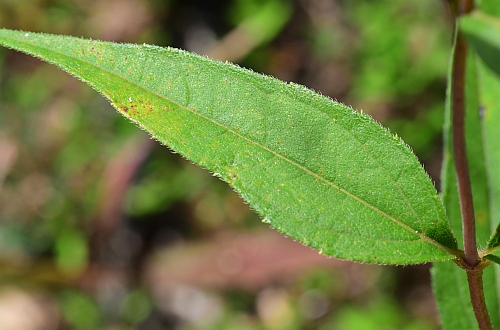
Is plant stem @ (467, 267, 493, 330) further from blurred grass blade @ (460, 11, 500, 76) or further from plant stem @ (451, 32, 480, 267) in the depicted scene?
blurred grass blade @ (460, 11, 500, 76)

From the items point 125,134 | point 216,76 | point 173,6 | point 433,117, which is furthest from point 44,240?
point 216,76

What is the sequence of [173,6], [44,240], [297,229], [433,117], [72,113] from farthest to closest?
[173,6], [72,113], [44,240], [433,117], [297,229]

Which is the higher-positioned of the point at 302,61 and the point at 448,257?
the point at 302,61

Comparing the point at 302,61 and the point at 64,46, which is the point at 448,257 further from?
the point at 302,61

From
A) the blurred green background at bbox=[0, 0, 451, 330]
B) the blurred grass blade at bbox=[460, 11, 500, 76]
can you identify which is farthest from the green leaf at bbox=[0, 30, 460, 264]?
the blurred green background at bbox=[0, 0, 451, 330]

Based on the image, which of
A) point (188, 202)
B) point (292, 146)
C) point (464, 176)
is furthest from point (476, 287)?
point (188, 202)
